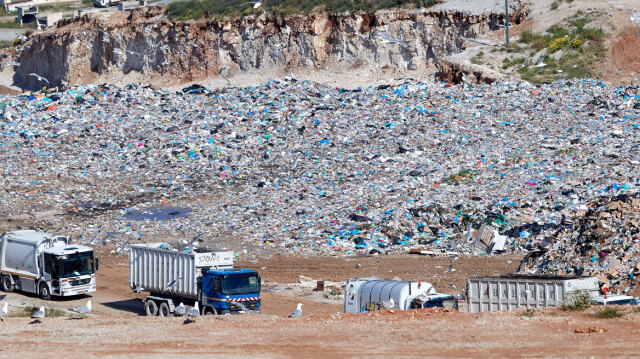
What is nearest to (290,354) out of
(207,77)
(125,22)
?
(207,77)

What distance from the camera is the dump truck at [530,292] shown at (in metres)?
14.6

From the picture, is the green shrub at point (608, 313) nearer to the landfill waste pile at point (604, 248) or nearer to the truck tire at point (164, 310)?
the landfill waste pile at point (604, 248)

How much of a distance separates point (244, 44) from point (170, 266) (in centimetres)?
3021

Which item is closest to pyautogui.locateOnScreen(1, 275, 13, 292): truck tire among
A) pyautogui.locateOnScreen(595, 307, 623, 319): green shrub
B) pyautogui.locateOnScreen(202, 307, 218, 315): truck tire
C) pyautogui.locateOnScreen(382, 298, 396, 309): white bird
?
pyautogui.locateOnScreen(202, 307, 218, 315): truck tire

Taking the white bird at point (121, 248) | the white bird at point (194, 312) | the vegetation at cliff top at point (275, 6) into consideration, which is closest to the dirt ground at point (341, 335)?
the white bird at point (194, 312)

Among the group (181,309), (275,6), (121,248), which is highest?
(275,6)

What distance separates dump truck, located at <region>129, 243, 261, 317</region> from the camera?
16.4m

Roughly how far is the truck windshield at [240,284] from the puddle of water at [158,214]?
9576 mm

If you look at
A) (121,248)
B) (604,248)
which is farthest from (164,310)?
(604,248)

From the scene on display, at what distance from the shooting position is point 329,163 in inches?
1143

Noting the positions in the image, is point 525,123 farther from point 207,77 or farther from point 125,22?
point 125,22

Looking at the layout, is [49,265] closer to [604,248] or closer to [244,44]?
[604,248]

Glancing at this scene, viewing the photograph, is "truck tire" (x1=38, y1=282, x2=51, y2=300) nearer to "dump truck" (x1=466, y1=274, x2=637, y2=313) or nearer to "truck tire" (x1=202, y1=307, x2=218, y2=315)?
"truck tire" (x1=202, y1=307, x2=218, y2=315)

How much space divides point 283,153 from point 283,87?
27.2 feet
